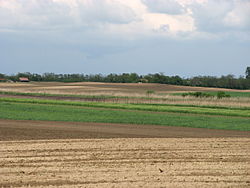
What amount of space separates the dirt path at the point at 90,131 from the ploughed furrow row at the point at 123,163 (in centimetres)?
282

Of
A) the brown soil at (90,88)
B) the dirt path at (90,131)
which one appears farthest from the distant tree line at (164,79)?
the dirt path at (90,131)

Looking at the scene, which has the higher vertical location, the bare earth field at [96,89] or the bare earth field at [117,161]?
the bare earth field at [96,89]

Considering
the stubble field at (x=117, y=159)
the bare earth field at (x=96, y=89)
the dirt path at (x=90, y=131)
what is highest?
the bare earth field at (x=96, y=89)

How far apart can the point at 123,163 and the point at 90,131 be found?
1074cm

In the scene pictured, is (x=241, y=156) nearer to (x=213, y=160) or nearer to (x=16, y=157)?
(x=213, y=160)

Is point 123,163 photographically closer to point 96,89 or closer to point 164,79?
point 96,89

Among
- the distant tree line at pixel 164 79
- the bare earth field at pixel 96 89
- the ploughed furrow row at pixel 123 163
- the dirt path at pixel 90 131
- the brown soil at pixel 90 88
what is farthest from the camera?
the distant tree line at pixel 164 79

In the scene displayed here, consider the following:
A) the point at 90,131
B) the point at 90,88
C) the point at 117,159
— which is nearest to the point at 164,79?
the point at 90,88

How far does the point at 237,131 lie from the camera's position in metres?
27.5

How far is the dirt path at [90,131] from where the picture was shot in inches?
898

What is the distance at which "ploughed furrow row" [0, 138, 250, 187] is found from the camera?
1217 centimetres

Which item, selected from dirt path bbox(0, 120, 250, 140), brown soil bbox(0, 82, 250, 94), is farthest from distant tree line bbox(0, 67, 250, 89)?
dirt path bbox(0, 120, 250, 140)

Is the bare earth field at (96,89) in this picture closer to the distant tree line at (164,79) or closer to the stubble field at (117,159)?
the distant tree line at (164,79)

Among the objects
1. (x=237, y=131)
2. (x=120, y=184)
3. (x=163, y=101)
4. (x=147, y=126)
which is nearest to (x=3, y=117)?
(x=147, y=126)
